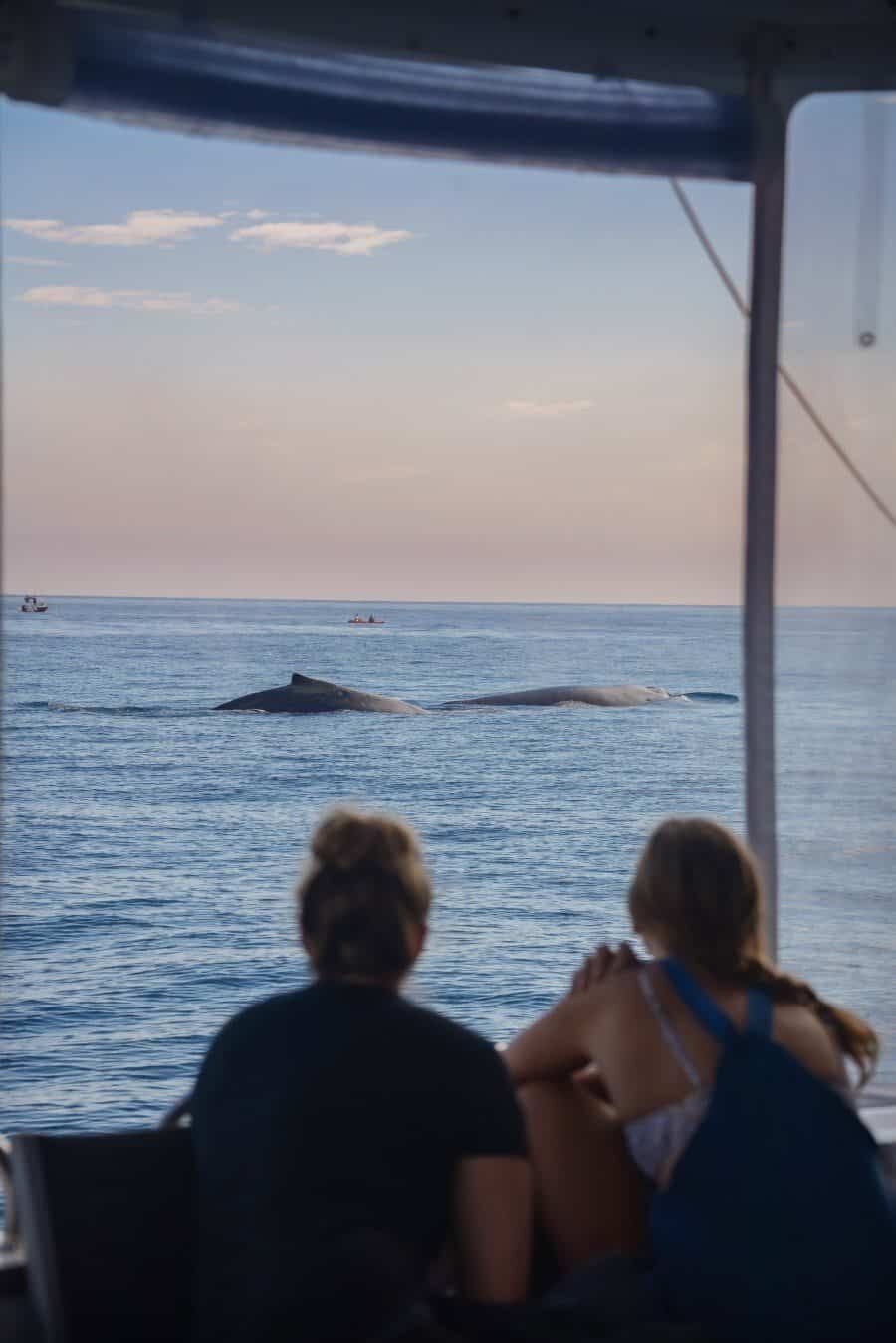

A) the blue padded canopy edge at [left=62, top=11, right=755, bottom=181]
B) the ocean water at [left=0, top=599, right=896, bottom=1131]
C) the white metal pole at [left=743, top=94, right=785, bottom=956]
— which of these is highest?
the blue padded canopy edge at [left=62, top=11, right=755, bottom=181]

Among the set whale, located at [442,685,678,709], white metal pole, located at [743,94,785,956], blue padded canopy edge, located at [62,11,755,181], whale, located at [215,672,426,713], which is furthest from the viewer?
whale, located at [442,685,678,709]

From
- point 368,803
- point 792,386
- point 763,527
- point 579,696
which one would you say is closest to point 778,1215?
point 763,527

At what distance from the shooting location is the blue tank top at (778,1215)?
4.05 ft

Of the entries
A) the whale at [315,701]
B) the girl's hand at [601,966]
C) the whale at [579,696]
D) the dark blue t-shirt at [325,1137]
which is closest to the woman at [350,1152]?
the dark blue t-shirt at [325,1137]

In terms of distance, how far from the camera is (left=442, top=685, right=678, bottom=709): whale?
145 ft

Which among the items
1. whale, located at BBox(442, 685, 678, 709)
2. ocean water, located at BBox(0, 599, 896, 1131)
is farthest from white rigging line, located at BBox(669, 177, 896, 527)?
whale, located at BBox(442, 685, 678, 709)

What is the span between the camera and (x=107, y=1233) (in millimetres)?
1387

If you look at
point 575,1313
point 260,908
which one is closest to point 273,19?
point 575,1313

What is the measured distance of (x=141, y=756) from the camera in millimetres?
36500

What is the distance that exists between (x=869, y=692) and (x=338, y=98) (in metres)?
1.27

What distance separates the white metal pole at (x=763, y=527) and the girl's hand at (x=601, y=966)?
911 mm

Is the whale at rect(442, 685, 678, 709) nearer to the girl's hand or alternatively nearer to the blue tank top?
the girl's hand

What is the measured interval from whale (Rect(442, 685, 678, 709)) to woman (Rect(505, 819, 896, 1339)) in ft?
138

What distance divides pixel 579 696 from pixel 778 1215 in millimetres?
46310
